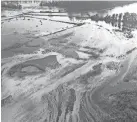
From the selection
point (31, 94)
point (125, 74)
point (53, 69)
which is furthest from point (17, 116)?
point (125, 74)

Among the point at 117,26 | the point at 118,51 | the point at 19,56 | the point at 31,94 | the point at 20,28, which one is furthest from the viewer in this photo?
the point at 117,26

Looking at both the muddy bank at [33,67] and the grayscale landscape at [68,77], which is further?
the muddy bank at [33,67]

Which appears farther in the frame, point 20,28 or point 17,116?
point 20,28

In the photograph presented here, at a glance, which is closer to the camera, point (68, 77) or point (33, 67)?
point (68, 77)

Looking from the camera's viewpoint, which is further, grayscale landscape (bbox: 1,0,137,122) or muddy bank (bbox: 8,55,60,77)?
muddy bank (bbox: 8,55,60,77)

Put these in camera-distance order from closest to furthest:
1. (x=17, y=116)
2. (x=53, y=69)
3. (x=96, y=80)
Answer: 1. (x=17, y=116)
2. (x=96, y=80)
3. (x=53, y=69)

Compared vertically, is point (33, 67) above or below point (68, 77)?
above

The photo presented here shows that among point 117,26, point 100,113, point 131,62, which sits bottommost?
point 100,113

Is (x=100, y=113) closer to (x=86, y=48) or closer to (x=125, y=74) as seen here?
(x=125, y=74)
